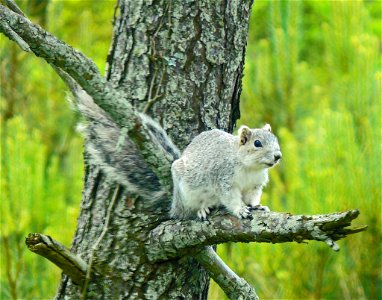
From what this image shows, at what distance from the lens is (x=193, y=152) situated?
7.23 feet

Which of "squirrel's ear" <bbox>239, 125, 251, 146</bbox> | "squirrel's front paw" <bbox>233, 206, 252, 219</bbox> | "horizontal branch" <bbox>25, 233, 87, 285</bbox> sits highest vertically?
"squirrel's ear" <bbox>239, 125, 251, 146</bbox>

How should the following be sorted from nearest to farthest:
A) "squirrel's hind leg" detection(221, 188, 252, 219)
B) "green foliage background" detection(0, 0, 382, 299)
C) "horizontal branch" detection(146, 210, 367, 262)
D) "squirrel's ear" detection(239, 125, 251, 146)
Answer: "horizontal branch" detection(146, 210, 367, 262) < "squirrel's hind leg" detection(221, 188, 252, 219) < "squirrel's ear" detection(239, 125, 251, 146) < "green foliage background" detection(0, 0, 382, 299)

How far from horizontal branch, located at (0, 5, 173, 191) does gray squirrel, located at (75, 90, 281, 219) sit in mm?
150

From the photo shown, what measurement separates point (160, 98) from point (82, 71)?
462 mm

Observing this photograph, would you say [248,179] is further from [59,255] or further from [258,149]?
[59,255]

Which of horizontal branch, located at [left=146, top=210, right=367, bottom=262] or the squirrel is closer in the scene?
horizontal branch, located at [left=146, top=210, right=367, bottom=262]

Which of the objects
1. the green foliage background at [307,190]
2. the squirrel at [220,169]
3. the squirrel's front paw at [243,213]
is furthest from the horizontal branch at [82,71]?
the green foliage background at [307,190]

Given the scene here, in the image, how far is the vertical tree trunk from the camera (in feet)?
7.24

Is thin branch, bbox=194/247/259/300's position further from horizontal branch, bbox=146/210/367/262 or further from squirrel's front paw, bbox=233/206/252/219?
squirrel's front paw, bbox=233/206/252/219

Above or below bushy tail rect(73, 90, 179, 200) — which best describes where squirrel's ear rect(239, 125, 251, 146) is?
above

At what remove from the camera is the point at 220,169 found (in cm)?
225

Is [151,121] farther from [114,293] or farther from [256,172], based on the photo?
[114,293]

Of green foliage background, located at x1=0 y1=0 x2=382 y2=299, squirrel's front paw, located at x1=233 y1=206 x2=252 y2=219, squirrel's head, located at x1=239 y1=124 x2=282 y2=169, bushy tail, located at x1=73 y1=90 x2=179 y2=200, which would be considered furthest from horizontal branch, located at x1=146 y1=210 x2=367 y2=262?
green foliage background, located at x1=0 y1=0 x2=382 y2=299

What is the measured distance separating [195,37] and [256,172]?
431 mm
